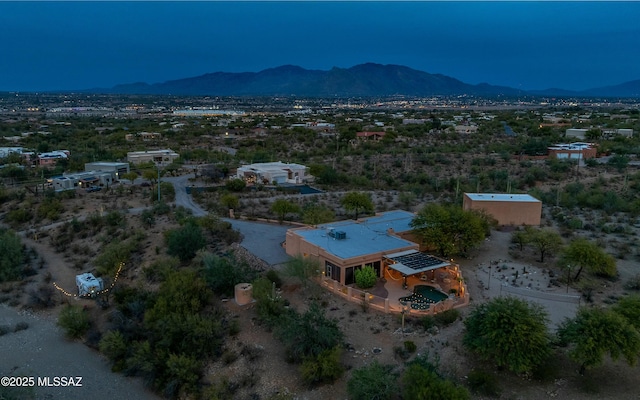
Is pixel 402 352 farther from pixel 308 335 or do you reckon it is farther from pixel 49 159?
pixel 49 159

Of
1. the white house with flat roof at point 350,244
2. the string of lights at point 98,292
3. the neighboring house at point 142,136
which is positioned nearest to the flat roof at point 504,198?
the white house with flat roof at point 350,244

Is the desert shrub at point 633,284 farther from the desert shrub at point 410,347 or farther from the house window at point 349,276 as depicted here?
the house window at point 349,276

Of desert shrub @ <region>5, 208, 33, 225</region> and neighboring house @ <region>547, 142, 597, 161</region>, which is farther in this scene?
neighboring house @ <region>547, 142, 597, 161</region>

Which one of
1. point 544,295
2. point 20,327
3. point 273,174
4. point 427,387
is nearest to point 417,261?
point 544,295

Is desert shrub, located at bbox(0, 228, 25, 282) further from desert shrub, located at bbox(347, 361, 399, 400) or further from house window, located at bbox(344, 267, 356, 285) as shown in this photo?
desert shrub, located at bbox(347, 361, 399, 400)

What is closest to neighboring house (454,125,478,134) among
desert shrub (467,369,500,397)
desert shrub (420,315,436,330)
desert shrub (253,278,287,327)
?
desert shrub (253,278,287,327)

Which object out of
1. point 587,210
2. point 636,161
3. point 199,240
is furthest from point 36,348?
point 636,161
